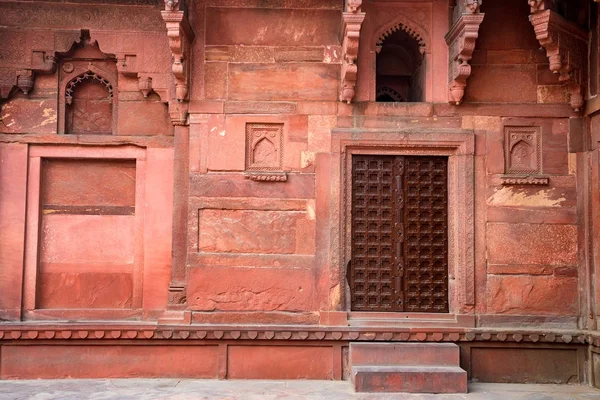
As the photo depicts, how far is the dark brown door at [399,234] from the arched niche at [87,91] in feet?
9.57

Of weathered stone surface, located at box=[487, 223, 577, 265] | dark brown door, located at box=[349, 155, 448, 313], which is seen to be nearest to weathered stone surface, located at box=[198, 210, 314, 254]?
dark brown door, located at box=[349, 155, 448, 313]

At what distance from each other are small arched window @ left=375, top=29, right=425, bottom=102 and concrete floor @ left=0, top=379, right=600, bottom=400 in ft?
11.2

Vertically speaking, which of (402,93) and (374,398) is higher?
(402,93)

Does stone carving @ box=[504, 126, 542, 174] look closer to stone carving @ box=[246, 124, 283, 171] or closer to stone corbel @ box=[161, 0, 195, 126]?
stone carving @ box=[246, 124, 283, 171]

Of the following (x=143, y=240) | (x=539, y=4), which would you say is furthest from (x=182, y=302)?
(x=539, y=4)

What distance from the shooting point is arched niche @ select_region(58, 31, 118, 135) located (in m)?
7.30

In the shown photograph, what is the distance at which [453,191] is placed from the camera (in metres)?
7.00

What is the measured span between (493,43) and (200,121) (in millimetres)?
3323

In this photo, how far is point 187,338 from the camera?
6777 millimetres

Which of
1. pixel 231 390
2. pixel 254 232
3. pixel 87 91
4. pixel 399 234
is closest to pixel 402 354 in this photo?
pixel 399 234

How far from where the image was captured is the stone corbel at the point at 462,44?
21.1 ft

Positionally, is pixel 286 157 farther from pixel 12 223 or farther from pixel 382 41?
pixel 12 223

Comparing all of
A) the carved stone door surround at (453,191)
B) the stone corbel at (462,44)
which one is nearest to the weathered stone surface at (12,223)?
the carved stone door surround at (453,191)

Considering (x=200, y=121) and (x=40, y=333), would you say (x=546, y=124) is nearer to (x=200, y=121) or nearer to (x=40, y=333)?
(x=200, y=121)
